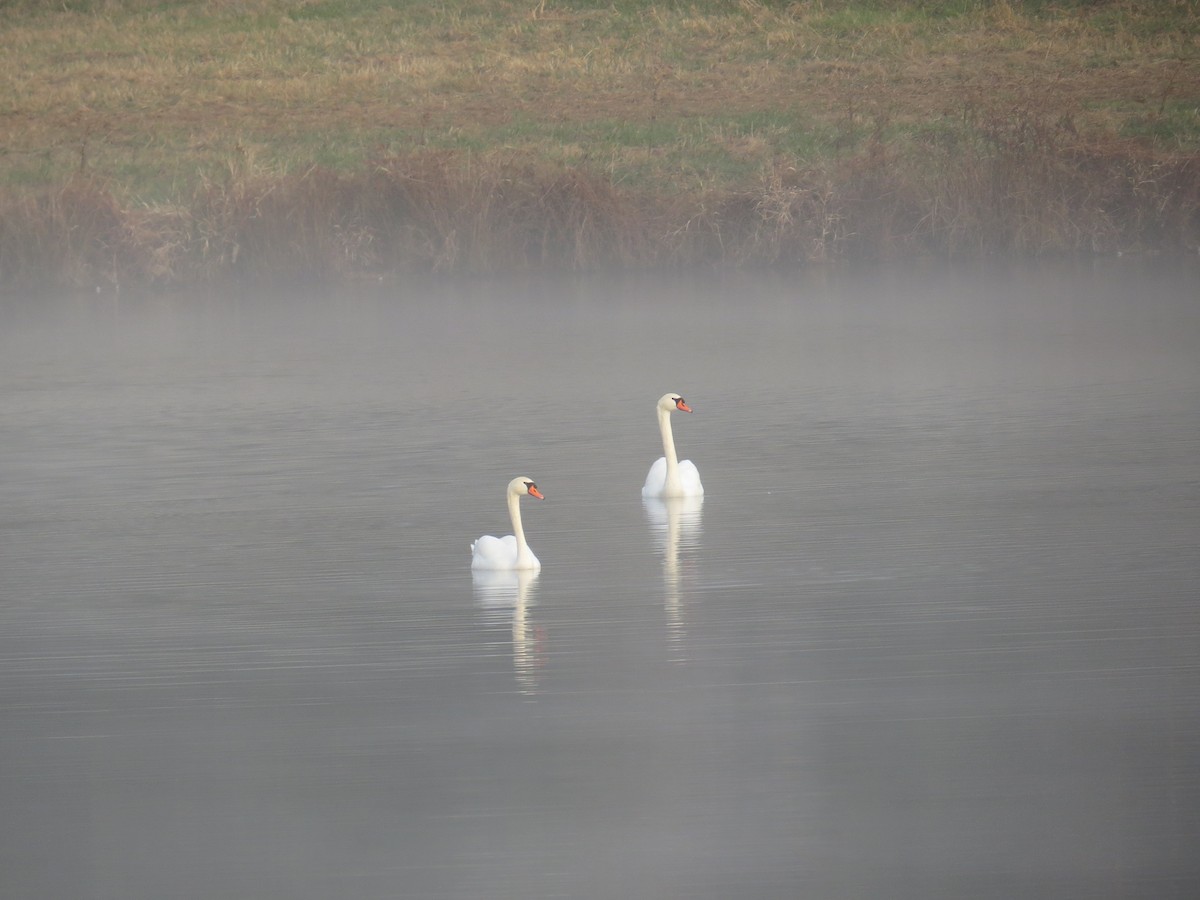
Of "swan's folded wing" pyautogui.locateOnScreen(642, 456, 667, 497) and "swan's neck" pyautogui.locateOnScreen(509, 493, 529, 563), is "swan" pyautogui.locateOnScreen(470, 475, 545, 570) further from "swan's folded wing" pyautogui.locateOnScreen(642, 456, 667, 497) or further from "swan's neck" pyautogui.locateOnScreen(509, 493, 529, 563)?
"swan's folded wing" pyautogui.locateOnScreen(642, 456, 667, 497)

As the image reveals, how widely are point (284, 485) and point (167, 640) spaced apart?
12.6 feet

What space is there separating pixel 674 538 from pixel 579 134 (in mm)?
19327

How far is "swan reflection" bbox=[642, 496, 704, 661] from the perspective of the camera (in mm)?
7853

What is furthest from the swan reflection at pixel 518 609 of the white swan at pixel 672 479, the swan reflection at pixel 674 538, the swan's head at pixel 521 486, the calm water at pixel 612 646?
the white swan at pixel 672 479

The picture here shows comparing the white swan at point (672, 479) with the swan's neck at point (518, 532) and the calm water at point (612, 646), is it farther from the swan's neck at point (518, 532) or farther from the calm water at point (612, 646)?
the swan's neck at point (518, 532)

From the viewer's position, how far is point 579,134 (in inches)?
1118

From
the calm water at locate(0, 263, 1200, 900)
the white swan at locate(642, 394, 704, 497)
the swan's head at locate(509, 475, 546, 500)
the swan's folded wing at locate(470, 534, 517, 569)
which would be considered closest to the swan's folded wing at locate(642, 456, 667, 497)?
the white swan at locate(642, 394, 704, 497)

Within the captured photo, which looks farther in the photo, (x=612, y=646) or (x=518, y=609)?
(x=518, y=609)

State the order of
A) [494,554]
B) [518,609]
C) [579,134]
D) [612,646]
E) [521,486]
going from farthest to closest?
[579,134] → [521,486] → [494,554] → [518,609] → [612,646]

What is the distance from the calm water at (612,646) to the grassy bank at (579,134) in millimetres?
8490

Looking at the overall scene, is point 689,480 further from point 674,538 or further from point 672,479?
point 674,538

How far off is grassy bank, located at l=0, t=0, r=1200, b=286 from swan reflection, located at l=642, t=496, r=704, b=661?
43.2 ft

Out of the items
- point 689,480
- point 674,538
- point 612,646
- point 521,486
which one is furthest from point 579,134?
point 612,646

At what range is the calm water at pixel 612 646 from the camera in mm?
5543
